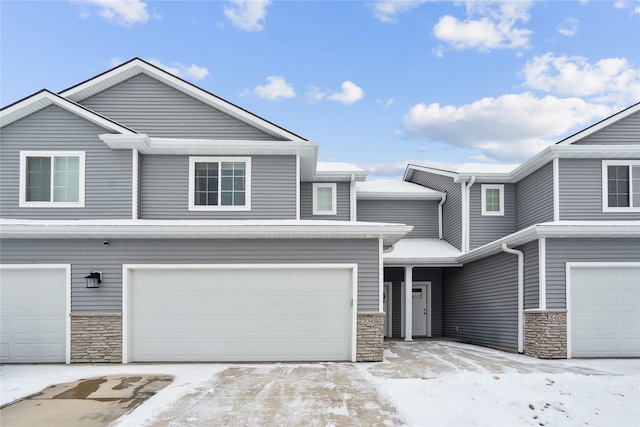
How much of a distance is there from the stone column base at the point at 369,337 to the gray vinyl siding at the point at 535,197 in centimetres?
646

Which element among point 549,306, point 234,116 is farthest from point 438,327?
point 234,116

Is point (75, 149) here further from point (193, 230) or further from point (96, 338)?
point (96, 338)

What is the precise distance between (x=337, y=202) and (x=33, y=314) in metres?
9.23

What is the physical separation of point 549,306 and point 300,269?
5.38 meters

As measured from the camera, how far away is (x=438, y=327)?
1697 cm

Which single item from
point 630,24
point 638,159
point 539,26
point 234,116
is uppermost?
point 539,26

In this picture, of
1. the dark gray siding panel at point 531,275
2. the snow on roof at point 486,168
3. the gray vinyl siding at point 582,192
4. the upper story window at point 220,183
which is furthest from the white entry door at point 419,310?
the upper story window at point 220,183

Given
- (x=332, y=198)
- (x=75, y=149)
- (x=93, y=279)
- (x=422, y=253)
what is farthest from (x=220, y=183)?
(x=422, y=253)

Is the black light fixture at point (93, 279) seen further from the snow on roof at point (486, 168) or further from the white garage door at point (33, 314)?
the snow on roof at point (486, 168)

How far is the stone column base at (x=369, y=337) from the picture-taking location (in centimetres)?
982

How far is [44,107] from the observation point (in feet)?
37.4

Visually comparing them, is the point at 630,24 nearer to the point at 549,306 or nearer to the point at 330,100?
→ the point at 549,306

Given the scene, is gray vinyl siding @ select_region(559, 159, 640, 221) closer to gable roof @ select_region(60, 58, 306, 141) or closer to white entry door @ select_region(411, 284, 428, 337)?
white entry door @ select_region(411, 284, 428, 337)

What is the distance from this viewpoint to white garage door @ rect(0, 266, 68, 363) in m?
9.82
